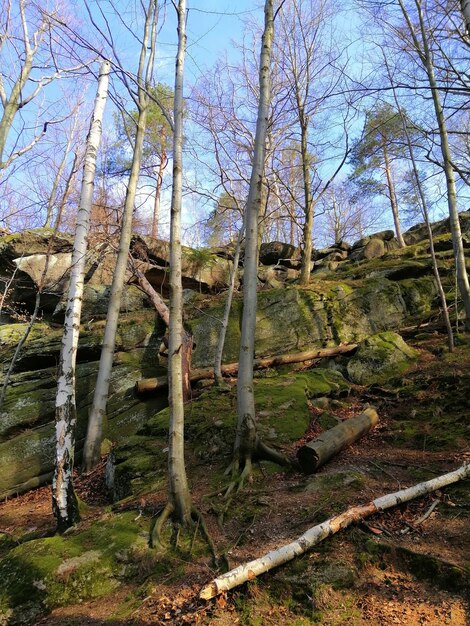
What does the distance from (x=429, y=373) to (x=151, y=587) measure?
702 cm

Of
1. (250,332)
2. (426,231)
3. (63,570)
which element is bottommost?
(63,570)

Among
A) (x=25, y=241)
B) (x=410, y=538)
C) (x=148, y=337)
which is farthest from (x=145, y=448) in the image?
(x=25, y=241)

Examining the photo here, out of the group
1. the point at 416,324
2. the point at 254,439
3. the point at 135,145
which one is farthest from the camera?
the point at 416,324

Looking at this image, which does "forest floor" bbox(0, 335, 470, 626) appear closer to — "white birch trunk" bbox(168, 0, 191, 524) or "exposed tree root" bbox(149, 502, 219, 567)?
"exposed tree root" bbox(149, 502, 219, 567)

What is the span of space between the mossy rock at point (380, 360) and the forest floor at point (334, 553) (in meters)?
3.07

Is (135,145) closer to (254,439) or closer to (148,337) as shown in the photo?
(148,337)

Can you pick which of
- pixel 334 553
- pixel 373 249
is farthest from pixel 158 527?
pixel 373 249

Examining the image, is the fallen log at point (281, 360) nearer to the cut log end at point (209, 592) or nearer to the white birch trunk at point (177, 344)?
the white birch trunk at point (177, 344)

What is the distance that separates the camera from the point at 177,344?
4.76 metres

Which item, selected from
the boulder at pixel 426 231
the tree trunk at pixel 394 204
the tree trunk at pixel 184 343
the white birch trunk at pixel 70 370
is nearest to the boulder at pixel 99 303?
the tree trunk at pixel 184 343

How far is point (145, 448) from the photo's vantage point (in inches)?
272

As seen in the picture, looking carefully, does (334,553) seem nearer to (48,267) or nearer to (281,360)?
(281,360)

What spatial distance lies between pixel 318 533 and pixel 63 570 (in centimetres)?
257

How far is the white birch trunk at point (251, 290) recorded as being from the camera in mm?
5664
